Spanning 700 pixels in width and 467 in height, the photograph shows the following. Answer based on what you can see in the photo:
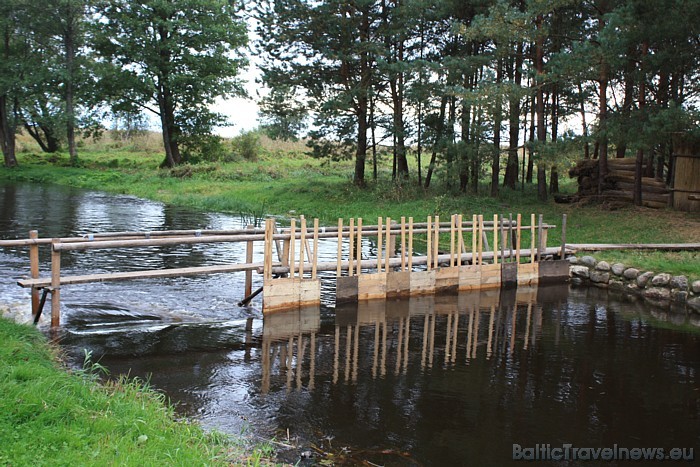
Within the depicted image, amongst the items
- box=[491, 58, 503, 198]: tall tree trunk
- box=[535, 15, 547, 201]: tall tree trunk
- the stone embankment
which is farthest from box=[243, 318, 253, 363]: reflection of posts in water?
box=[491, 58, 503, 198]: tall tree trunk

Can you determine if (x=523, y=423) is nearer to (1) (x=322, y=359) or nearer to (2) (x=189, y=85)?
(1) (x=322, y=359)

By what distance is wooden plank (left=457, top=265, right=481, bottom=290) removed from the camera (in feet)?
46.0

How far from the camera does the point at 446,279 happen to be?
1377cm

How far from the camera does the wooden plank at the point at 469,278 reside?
1402 centimetres

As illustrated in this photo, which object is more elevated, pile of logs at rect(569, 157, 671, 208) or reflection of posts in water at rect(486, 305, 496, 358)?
pile of logs at rect(569, 157, 671, 208)

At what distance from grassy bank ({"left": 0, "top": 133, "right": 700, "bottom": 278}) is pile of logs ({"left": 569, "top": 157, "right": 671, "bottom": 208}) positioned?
98 cm

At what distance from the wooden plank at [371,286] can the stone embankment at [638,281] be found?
5.39m

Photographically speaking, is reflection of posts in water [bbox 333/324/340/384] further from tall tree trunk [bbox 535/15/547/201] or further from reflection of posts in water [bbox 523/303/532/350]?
tall tree trunk [bbox 535/15/547/201]

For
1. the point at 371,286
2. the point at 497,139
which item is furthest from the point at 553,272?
the point at 497,139

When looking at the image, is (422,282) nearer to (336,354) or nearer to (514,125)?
(336,354)

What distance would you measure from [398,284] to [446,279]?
127 centimetres

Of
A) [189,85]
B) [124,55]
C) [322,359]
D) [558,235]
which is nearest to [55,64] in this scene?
[124,55]

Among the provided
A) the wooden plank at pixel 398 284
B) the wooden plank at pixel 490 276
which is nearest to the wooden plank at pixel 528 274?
the wooden plank at pixel 490 276

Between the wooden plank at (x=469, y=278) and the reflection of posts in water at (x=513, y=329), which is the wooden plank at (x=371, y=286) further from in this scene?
the reflection of posts in water at (x=513, y=329)
